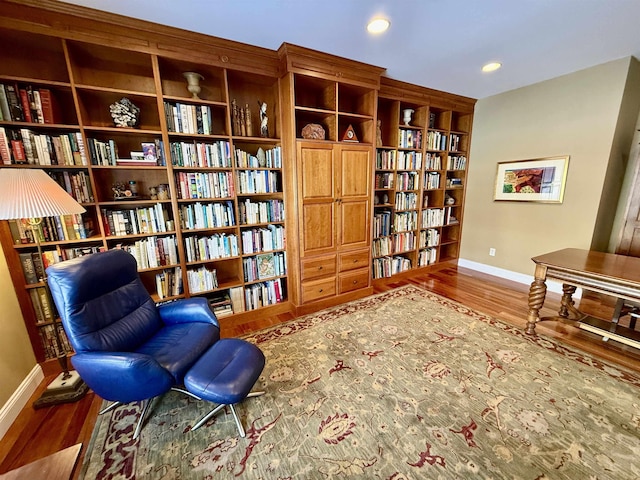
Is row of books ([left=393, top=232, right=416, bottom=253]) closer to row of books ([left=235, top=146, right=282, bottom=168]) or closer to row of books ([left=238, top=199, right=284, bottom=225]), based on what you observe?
row of books ([left=238, top=199, right=284, bottom=225])

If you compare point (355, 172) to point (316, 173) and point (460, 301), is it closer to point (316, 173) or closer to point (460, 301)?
point (316, 173)

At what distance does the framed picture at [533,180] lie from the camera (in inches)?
123

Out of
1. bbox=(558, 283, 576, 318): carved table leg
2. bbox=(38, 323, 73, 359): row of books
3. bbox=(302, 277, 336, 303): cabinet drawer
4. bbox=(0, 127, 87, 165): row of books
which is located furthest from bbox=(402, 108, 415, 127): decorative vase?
bbox=(38, 323, 73, 359): row of books

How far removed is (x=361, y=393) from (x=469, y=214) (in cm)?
357

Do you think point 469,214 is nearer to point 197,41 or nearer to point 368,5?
point 368,5

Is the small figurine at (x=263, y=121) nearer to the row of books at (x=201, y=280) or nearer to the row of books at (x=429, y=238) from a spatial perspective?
the row of books at (x=201, y=280)

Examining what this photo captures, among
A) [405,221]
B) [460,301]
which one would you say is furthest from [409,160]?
[460,301]

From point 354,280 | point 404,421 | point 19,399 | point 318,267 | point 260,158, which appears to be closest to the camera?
point 404,421

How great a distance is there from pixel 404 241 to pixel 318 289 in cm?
162

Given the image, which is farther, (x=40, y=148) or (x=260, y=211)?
(x=260, y=211)

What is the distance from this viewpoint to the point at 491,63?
8.68ft

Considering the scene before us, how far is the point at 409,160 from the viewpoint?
3498 mm

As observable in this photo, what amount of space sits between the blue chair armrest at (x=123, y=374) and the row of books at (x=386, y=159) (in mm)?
3010

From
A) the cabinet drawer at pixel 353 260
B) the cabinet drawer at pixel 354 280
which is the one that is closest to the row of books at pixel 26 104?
the cabinet drawer at pixel 353 260
